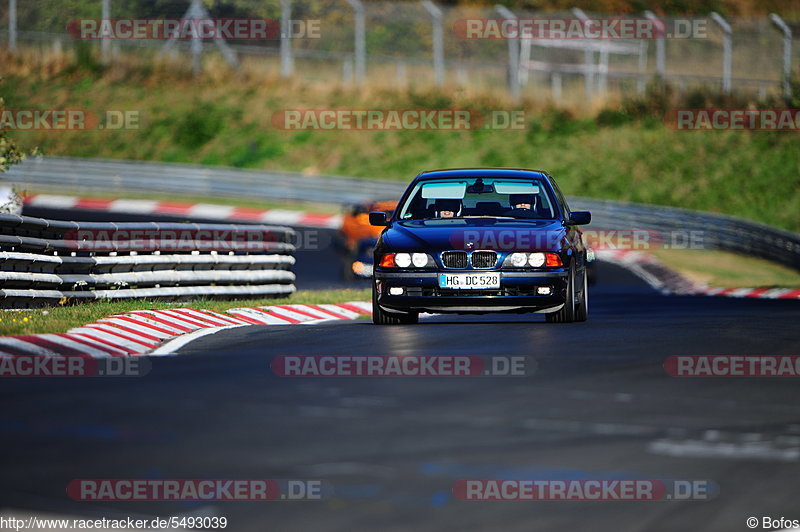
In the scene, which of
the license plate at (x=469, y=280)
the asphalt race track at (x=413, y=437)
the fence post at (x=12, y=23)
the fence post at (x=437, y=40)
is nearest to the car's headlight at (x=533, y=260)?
the license plate at (x=469, y=280)

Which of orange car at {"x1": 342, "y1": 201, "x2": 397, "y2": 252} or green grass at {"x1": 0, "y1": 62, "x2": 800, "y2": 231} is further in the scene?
green grass at {"x1": 0, "y1": 62, "x2": 800, "y2": 231}

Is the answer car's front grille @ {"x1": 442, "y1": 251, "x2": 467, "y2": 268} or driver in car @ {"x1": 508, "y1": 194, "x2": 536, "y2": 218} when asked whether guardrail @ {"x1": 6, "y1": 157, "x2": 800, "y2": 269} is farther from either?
car's front grille @ {"x1": 442, "y1": 251, "x2": 467, "y2": 268}

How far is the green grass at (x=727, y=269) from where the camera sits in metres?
29.8

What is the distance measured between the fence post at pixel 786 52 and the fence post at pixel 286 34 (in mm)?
14134

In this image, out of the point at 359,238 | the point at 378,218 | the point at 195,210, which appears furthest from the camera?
the point at 195,210

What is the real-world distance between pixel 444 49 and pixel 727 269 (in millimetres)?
20371

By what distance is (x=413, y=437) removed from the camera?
24.5ft

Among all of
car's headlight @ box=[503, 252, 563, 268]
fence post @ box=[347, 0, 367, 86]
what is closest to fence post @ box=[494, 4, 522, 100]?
fence post @ box=[347, 0, 367, 86]

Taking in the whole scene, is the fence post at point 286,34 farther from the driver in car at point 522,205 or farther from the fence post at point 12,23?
the driver in car at point 522,205

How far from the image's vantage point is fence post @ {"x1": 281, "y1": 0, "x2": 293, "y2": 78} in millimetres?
44312

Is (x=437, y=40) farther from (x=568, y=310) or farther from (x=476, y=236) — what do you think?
(x=476, y=236)

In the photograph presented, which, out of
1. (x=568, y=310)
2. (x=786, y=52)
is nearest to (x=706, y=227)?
(x=786, y=52)

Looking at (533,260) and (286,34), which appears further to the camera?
(286,34)

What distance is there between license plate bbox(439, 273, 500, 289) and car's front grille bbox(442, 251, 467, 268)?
92 mm
